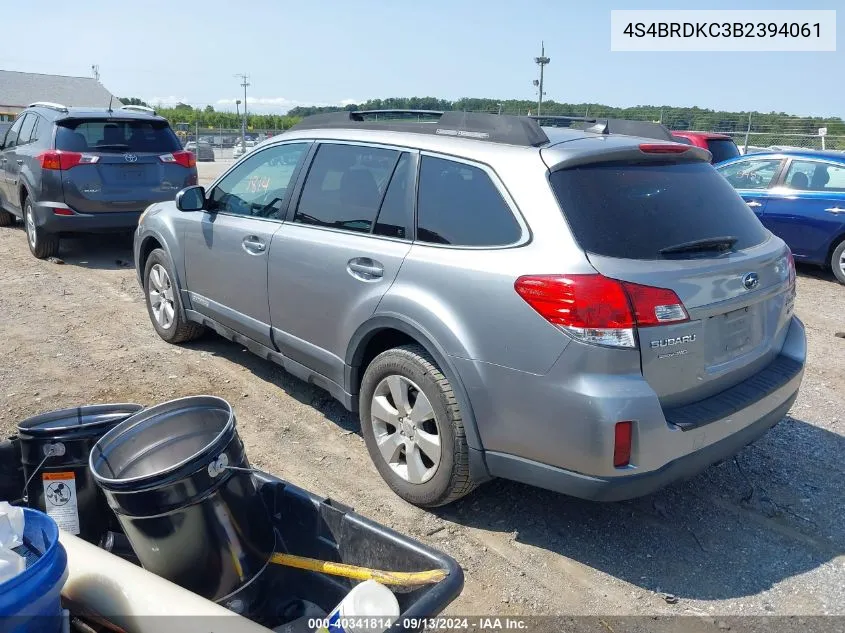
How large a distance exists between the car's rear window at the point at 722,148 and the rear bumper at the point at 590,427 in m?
10.6

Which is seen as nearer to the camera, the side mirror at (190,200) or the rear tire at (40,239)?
the side mirror at (190,200)

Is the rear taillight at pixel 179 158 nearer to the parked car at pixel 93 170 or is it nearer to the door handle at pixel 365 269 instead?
the parked car at pixel 93 170

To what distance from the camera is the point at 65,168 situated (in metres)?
8.41

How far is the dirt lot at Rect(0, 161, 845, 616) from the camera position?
9.93 feet

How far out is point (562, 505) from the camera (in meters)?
3.68

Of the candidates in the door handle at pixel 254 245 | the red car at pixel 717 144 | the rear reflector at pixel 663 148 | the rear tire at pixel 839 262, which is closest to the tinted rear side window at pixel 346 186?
the door handle at pixel 254 245

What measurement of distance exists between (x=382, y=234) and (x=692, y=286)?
1.55 metres

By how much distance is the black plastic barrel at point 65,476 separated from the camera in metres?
2.69

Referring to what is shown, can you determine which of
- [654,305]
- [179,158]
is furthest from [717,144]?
[654,305]

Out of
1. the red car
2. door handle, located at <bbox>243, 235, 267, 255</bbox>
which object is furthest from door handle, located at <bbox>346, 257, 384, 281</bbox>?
the red car

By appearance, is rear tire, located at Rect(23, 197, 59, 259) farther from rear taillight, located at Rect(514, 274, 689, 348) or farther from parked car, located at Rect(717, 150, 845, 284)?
parked car, located at Rect(717, 150, 845, 284)

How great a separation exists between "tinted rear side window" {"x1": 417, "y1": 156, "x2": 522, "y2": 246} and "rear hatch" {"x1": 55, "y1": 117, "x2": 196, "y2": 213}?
624cm

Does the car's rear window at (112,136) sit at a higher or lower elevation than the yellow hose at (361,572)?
higher

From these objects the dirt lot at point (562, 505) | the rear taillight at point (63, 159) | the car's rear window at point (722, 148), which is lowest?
the dirt lot at point (562, 505)
